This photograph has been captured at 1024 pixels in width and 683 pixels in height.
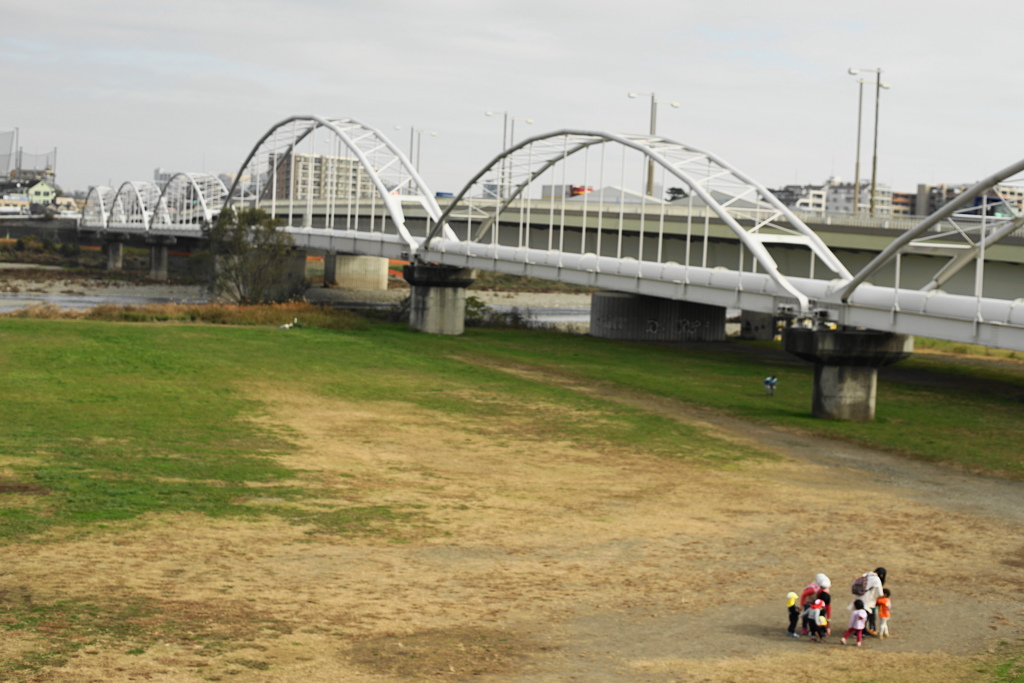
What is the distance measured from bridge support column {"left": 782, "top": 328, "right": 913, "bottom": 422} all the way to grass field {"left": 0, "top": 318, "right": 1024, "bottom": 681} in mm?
945

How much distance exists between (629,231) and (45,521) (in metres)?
48.7

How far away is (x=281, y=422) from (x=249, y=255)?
41213 mm

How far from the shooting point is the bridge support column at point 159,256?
13038 centimetres

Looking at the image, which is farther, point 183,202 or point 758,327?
point 183,202

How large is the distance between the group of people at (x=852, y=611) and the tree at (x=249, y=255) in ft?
189

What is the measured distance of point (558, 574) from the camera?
17.5m

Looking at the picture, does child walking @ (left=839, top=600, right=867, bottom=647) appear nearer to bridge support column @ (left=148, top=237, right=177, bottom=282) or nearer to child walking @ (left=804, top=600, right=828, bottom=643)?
child walking @ (left=804, top=600, right=828, bottom=643)

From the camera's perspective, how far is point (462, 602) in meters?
15.9

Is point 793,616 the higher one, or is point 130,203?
point 130,203

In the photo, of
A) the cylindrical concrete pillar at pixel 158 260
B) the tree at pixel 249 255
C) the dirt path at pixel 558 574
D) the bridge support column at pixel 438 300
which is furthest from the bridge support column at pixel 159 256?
the dirt path at pixel 558 574

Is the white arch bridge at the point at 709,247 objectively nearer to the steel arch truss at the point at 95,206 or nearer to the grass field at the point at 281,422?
the grass field at the point at 281,422

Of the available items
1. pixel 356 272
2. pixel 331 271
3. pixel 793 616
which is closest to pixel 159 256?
pixel 331 271

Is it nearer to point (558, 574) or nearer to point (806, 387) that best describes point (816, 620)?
point (558, 574)

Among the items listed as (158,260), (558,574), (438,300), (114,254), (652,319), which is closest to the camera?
(558,574)
